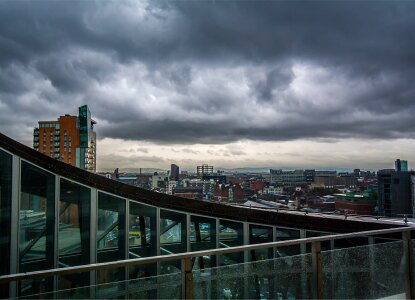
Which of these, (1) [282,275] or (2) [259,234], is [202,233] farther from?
(1) [282,275]

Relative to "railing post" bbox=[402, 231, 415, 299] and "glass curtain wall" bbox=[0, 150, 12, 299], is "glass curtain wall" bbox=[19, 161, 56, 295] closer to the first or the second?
"glass curtain wall" bbox=[0, 150, 12, 299]

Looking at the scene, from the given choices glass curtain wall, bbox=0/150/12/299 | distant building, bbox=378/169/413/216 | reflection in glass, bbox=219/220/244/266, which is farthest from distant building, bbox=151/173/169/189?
distant building, bbox=378/169/413/216

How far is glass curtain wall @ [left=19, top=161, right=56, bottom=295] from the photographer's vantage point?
25.7 feet

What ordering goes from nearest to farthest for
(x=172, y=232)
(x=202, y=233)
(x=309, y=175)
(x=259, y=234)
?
(x=172, y=232) < (x=202, y=233) < (x=259, y=234) < (x=309, y=175)

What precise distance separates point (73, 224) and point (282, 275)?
6742 mm

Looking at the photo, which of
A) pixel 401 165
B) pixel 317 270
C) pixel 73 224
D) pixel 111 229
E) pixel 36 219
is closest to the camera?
pixel 317 270

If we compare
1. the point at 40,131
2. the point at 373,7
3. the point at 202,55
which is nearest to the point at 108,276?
the point at 373,7

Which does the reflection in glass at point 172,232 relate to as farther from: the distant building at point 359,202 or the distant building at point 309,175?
the distant building at point 309,175

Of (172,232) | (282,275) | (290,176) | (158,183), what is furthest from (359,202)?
(290,176)

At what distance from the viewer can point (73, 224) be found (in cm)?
854

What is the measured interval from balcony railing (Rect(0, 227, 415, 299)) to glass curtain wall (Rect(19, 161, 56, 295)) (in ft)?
17.6

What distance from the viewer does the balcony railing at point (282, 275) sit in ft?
8.70

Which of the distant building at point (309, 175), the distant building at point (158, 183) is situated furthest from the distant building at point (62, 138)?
the distant building at point (309, 175)

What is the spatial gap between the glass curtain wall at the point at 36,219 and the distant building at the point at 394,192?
72589mm
